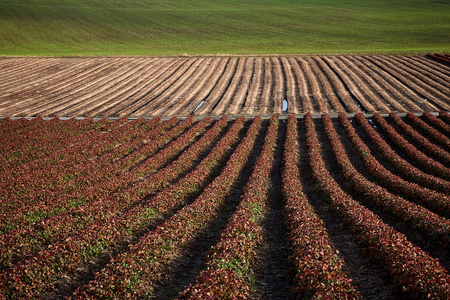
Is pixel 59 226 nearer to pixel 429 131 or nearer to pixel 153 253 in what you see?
pixel 153 253

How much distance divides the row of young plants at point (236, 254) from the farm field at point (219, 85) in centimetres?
2231

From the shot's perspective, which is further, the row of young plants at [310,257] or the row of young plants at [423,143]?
the row of young plants at [423,143]

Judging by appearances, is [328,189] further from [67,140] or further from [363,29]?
[363,29]

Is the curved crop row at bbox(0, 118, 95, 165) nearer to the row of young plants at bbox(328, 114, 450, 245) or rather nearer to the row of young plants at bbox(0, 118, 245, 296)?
the row of young plants at bbox(0, 118, 245, 296)

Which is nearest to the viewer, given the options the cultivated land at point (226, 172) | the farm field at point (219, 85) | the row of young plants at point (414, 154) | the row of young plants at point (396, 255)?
the row of young plants at point (396, 255)

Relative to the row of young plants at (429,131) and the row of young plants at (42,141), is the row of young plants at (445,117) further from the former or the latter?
the row of young plants at (42,141)

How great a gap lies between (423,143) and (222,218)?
17385 mm

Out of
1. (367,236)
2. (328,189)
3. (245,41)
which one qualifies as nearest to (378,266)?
(367,236)

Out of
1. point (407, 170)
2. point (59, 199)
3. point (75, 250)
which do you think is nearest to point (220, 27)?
point (407, 170)

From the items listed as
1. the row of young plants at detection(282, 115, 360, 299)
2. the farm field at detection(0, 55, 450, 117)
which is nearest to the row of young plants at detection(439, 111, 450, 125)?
the farm field at detection(0, 55, 450, 117)

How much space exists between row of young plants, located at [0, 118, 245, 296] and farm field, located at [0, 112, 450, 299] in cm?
5

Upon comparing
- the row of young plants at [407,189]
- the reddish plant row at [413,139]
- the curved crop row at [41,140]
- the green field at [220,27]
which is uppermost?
the green field at [220,27]

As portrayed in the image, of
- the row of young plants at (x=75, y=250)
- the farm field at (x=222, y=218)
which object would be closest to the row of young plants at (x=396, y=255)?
the farm field at (x=222, y=218)

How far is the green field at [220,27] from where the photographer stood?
68.5 metres
